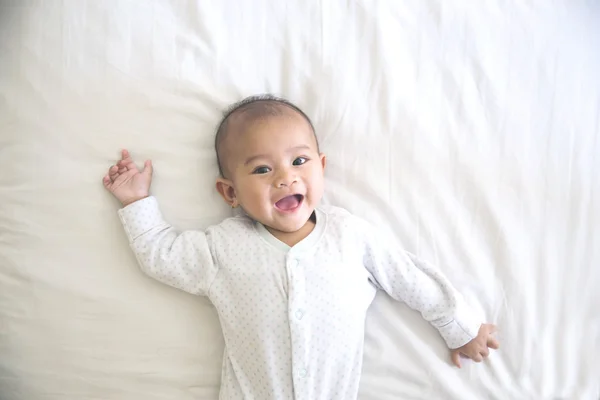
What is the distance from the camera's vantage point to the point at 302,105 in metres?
1.05

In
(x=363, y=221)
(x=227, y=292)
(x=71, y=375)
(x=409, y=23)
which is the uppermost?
(x=409, y=23)

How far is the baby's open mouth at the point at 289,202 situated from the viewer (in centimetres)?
98

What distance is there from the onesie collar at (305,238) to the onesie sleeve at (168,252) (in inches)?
4.0

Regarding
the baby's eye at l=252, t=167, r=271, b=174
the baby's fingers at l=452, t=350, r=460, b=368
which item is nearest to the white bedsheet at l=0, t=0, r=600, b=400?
the baby's fingers at l=452, t=350, r=460, b=368

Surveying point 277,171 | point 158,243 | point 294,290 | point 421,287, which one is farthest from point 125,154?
point 421,287

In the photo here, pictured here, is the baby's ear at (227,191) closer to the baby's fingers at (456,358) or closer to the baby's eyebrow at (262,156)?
the baby's eyebrow at (262,156)

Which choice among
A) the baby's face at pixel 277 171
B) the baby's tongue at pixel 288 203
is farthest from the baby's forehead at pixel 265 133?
the baby's tongue at pixel 288 203

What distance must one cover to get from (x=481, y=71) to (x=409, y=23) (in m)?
0.16

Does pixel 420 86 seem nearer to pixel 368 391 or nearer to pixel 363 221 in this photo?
pixel 363 221

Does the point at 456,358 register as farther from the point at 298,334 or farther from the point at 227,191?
the point at 227,191

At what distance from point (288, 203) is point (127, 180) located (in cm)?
31

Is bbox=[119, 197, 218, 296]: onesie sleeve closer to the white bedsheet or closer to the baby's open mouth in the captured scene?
the white bedsheet

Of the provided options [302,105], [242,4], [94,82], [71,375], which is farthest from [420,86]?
[71,375]

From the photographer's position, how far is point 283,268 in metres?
0.97
